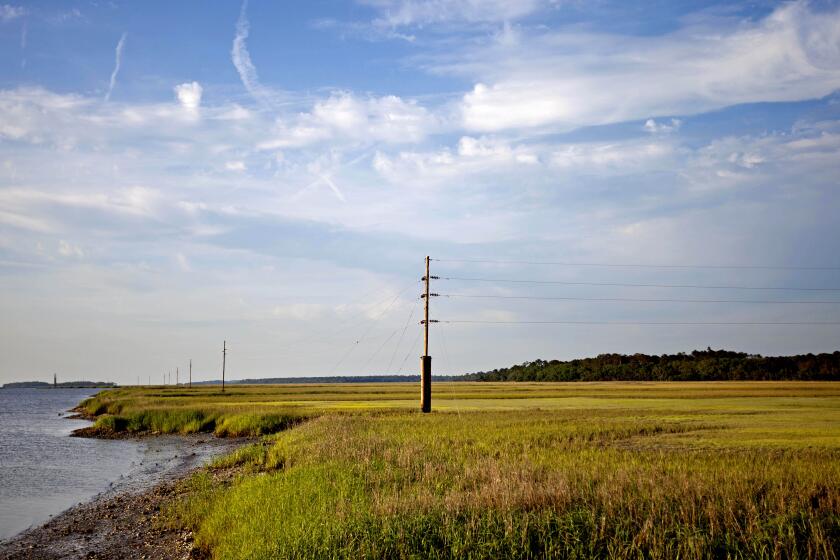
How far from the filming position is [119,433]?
5175 centimetres

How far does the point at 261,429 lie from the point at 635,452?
29.3 meters

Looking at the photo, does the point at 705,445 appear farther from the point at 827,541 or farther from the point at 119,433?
the point at 119,433

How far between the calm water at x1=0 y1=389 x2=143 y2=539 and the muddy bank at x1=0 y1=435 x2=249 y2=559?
1106 mm

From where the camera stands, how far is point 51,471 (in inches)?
1273

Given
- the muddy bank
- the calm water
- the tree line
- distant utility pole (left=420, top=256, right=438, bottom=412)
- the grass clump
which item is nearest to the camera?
the grass clump

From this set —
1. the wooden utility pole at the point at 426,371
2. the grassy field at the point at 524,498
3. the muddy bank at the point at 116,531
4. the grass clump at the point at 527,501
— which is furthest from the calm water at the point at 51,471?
the wooden utility pole at the point at 426,371

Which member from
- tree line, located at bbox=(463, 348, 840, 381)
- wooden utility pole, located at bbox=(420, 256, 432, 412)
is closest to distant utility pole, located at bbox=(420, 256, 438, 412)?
wooden utility pole, located at bbox=(420, 256, 432, 412)

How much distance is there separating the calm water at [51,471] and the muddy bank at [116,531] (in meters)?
1.11

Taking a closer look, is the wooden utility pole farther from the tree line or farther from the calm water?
the tree line

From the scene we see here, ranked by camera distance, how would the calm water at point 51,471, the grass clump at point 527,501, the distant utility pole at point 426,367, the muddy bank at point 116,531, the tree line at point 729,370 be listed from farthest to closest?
the tree line at point 729,370
the distant utility pole at point 426,367
the calm water at point 51,471
the muddy bank at point 116,531
the grass clump at point 527,501

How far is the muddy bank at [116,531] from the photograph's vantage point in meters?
16.4

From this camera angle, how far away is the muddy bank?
1638 centimetres

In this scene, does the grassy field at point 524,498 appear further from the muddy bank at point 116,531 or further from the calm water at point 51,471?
the calm water at point 51,471

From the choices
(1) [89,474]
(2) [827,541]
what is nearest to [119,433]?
(1) [89,474]
